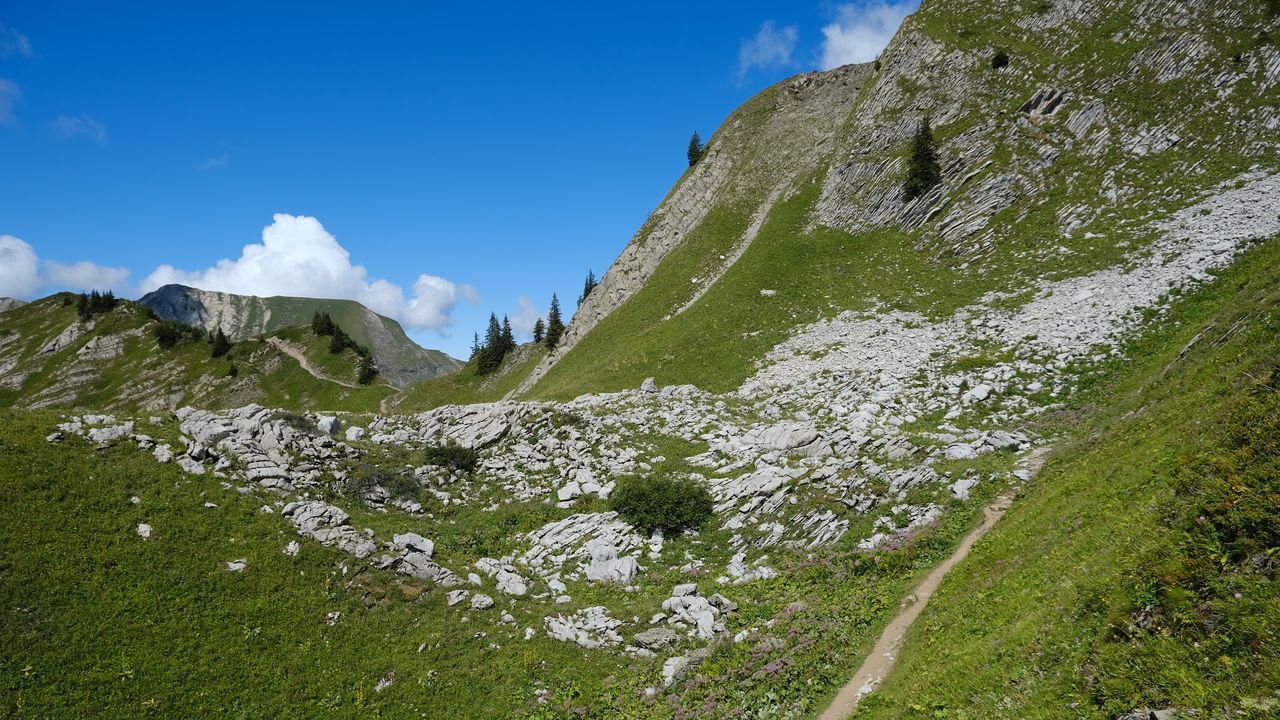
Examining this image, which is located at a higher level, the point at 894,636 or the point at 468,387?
the point at 468,387

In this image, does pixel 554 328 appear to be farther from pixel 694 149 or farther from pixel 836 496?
pixel 836 496

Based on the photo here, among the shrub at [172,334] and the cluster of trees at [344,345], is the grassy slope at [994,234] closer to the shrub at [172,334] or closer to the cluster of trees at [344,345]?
the cluster of trees at [344,345]

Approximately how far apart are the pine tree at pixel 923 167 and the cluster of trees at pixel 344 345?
95.2 meters

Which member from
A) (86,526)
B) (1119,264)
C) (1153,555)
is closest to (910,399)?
(1119,264)

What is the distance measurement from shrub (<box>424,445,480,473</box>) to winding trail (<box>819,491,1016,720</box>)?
23490 millimetres

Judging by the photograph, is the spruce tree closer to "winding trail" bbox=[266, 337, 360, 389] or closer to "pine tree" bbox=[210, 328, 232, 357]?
"winding trail" bbox=[266, 337, 360, 389]

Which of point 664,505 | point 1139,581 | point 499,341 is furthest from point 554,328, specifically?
point 1139,581

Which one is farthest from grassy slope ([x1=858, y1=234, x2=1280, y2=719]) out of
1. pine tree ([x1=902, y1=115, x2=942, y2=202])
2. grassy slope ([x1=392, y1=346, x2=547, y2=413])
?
grassy slope ([x1=392, y1=346, x2=547, y2=413])

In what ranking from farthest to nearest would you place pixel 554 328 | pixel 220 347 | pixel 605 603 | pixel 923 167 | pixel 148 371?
pixel 220 347 < pixel 148 371 < pixel 554 328 < pixel 923 167 < pixel 605 603

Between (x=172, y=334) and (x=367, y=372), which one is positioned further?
(x=172, y=334)

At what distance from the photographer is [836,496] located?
75.9ft

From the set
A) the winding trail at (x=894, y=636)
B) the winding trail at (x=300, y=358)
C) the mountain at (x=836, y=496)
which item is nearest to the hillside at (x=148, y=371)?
the winding trail at (x=300, y=358)

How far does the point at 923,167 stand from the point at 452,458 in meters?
51.3

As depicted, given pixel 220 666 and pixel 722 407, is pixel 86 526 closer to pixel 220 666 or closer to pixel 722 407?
pixel 220 666
